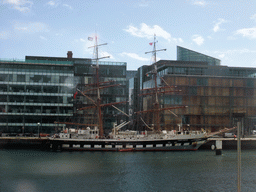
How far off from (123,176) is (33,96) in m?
75.3

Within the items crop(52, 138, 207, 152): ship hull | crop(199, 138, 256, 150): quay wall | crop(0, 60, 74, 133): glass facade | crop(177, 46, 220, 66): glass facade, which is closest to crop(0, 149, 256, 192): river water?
crop(52, 138, 207, 152): ship hull

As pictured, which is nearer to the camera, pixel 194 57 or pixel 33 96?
pixel 33 96

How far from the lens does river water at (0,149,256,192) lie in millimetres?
38312

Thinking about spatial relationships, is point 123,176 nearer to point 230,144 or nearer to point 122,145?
point 122,145

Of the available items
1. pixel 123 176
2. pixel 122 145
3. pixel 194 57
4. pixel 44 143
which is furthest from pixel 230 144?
pixel 194 57

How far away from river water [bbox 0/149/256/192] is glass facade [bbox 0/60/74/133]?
178ft

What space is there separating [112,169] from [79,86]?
6651 cm

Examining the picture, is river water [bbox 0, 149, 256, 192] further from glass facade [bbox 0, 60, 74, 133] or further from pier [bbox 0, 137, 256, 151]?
glass facade [bbox 0, 60, 74, 133]

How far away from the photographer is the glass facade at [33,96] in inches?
4446

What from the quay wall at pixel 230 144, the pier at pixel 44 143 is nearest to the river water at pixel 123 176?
the quay wall at pixel 230 144

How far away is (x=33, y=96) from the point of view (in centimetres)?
11419

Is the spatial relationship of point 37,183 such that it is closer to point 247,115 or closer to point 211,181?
point 211,181

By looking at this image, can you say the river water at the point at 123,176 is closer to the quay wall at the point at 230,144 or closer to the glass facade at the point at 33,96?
the quay wall at the point at 230,144

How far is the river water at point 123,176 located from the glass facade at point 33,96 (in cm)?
5421
